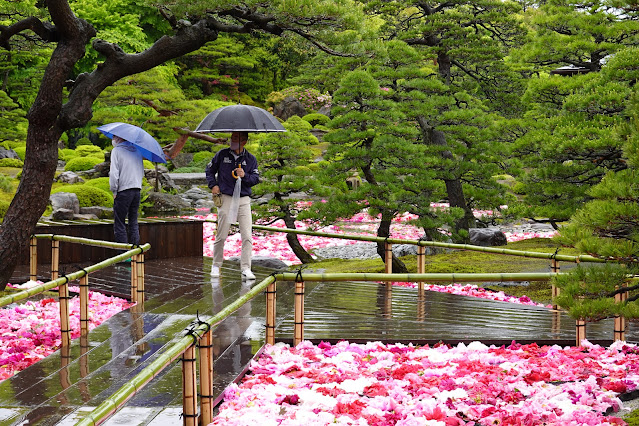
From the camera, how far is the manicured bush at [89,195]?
1828cm

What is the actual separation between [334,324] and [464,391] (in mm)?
2192

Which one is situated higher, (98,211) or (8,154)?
(8,154)

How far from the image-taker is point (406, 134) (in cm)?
1180

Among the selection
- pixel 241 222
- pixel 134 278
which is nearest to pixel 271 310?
pixel 134 278

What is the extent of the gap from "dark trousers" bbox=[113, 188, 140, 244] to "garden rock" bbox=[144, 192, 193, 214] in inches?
548

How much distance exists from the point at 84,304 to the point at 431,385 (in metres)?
3.15

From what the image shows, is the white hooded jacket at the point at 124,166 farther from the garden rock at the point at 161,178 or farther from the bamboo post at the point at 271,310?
the garden rock at the point at 161,178

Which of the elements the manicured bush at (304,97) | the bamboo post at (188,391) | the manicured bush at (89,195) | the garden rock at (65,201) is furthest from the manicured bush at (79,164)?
the bamboo post at (188,391)

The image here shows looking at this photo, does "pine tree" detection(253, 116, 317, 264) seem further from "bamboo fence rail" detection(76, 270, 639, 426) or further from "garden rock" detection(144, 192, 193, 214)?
"garden rock" detection(144, 192, 193, 214)

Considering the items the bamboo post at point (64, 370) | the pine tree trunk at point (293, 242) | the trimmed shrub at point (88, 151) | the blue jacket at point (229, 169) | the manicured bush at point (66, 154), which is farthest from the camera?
the manicured bush at point (66, 154)

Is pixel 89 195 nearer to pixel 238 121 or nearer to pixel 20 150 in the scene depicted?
pixel 238 121

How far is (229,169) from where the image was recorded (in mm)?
8055

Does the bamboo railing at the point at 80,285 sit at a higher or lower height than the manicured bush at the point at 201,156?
lower

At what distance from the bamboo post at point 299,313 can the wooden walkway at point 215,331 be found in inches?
6.7
